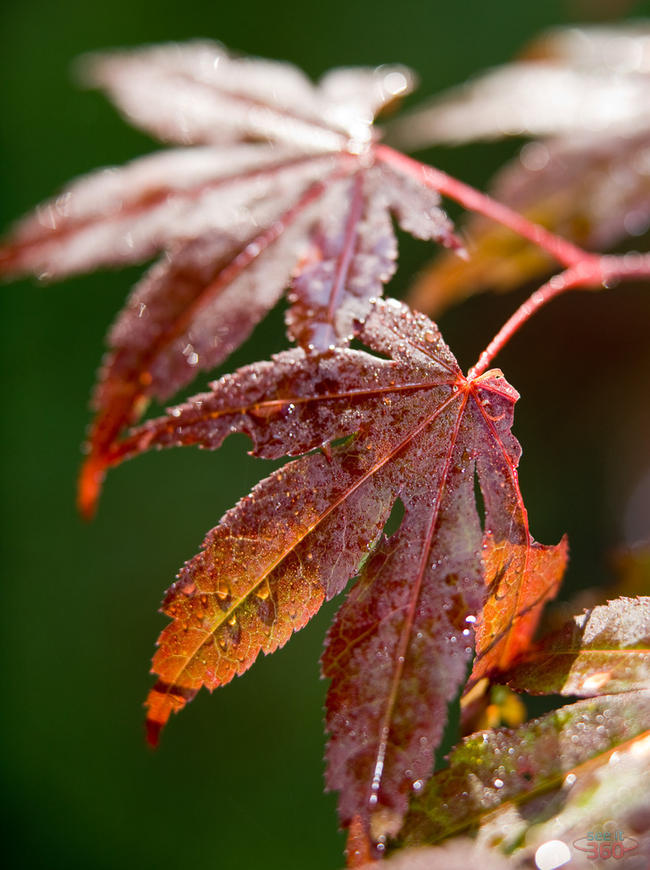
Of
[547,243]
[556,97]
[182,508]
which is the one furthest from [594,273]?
[182,508]

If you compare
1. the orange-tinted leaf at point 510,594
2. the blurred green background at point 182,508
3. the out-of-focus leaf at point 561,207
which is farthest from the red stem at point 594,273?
the blurred green background at point 182,508

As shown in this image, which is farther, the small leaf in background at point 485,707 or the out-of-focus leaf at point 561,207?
the out-of-focus leaf at point 561,207

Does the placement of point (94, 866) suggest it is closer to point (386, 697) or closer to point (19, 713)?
point (19, 713)

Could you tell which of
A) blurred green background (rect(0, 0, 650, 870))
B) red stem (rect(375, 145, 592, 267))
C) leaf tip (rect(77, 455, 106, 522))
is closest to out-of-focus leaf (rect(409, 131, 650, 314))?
red stem (rect(375, 145, 592, 267))

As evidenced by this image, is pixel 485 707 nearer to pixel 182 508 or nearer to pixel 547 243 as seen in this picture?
pixel 547 243

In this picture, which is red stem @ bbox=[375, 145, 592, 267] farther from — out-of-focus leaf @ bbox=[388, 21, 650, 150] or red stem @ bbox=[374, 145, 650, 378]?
out-of-focus leaf @ bbox=[388, 21, 650, 150]

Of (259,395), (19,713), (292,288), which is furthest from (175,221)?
(19,713)

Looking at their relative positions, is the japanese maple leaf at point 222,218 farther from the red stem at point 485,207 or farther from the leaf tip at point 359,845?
the leaf tip at point 359,845
